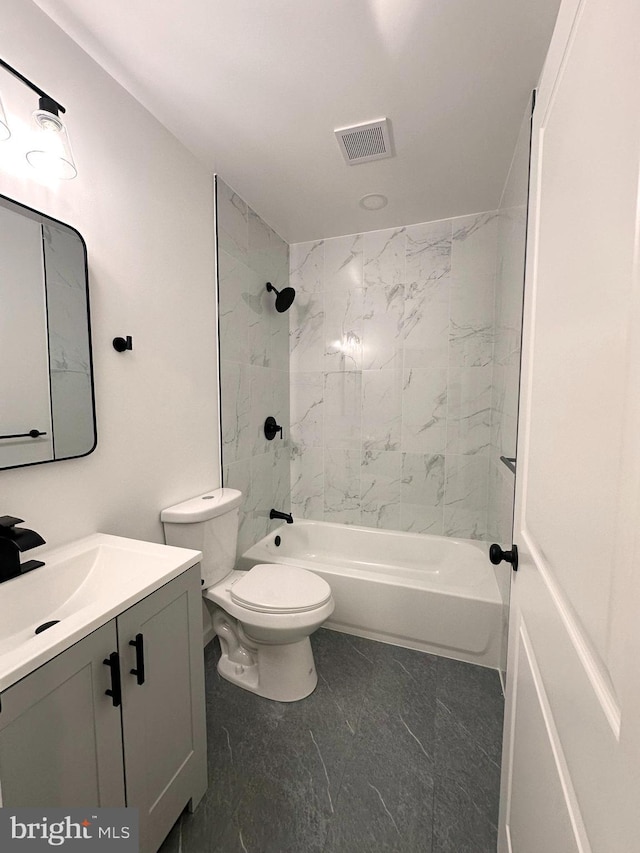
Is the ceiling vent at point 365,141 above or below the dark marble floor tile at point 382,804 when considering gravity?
above

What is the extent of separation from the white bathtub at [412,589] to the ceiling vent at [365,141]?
212cm

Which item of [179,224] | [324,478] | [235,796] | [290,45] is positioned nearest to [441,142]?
[290,45]

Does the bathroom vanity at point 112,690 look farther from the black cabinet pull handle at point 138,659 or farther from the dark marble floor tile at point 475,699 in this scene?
the dark marble floor tile at point 475,699

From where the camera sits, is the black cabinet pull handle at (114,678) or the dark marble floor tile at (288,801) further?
the dark marble floor tile at (288,801)

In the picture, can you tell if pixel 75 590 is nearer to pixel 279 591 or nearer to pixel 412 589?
pixel 279 591

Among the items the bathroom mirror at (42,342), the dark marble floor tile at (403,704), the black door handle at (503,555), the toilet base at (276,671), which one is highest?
the bathroom mirror at (42,342)

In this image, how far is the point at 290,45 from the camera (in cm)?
123

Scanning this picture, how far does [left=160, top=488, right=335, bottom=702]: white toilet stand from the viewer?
1.56m

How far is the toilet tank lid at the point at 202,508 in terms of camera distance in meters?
1.59

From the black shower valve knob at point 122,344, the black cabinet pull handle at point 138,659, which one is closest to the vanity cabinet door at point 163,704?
the black cabinet pull handle at point 138,659

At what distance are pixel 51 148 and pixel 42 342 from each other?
21.2 inches

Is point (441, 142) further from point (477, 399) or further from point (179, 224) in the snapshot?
point (477, 399)

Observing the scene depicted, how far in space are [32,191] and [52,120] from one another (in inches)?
7.8

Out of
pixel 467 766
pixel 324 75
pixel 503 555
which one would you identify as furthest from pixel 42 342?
pixel 467 766
